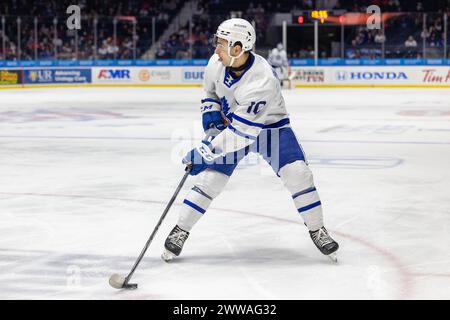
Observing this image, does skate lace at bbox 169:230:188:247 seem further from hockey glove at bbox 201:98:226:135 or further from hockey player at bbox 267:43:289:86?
hockey player at bbox 267:43:289:86

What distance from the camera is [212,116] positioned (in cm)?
458

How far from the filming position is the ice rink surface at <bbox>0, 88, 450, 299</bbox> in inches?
158

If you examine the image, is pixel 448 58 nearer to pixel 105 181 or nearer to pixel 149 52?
pixel 149 52

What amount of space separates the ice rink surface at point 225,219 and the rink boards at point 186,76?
11903mm

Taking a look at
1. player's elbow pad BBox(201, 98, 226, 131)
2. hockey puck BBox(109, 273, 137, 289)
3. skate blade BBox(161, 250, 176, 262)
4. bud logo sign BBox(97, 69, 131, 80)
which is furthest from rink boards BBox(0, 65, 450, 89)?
hockey puck BBox(109, 273, 137, 289)

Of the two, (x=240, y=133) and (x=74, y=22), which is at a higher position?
(x=74, y=22)

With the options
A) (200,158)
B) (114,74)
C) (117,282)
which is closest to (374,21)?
(114,74)

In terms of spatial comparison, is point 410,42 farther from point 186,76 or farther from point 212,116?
point 212,116

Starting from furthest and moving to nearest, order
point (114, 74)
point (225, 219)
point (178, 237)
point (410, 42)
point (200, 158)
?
point (114, 74), point (410, 42), point (225, 219), point (178, 237), point (200, 158)

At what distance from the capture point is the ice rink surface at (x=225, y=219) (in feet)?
13.1

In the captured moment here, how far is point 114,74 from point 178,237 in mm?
21833

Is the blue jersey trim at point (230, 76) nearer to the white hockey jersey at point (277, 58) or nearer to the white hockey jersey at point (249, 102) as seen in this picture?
the white hockey jersey at point (249, 102)

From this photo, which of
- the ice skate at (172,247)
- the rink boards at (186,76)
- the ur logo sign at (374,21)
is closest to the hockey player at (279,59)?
the rink boards at (186,76)
